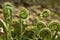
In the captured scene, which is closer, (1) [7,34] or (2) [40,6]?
(1) [7,34]

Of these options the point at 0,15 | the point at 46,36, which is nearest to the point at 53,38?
the point at 46,36

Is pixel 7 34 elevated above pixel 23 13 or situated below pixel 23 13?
below

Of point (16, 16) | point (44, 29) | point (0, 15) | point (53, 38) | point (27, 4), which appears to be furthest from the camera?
point (27, 4)

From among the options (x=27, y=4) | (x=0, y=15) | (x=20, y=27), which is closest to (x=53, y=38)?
(x=20, y=27)

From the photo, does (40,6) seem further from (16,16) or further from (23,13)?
(23,13)

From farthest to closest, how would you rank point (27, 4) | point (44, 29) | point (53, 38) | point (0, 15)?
point (27, 4) → point (0, 15) → point (53, 38) → point (44, 29)

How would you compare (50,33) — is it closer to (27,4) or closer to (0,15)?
(0,15)

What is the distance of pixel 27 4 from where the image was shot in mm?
5215

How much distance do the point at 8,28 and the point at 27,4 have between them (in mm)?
2919

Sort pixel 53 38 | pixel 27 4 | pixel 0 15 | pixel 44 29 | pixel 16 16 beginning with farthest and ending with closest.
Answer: pixel 27 4, pixel 16 16, pixel 0 15, pixel 53 38, pixel 44 29

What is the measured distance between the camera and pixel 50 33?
7.26ft

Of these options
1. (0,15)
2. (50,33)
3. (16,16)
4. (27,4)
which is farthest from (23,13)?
(27,4)

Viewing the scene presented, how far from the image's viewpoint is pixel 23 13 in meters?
2.33

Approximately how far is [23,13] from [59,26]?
33 centimetres
